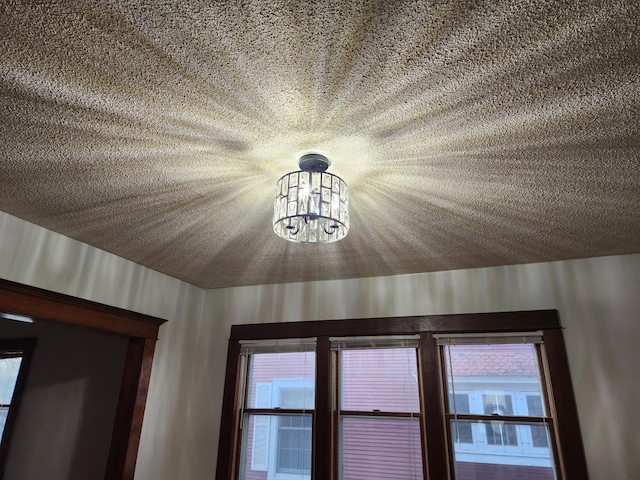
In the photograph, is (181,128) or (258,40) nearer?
(258,40)

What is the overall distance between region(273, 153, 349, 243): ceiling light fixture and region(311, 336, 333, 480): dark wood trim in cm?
174

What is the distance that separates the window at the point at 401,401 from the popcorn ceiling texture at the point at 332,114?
0.87 metres

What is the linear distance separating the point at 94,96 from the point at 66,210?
1120mm

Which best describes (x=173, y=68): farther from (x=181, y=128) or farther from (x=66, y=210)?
(x=66, y=210)

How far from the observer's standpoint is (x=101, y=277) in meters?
2.88

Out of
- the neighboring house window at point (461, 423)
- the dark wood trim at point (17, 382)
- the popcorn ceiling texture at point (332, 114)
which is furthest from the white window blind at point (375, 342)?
the dark wood trim at point (17, 382)

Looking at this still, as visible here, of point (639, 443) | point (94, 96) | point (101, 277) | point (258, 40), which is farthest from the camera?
→ point (101, 277)

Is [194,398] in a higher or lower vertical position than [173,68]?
lower

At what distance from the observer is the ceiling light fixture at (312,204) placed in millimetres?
1592

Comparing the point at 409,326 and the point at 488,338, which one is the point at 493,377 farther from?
the point at 409,326

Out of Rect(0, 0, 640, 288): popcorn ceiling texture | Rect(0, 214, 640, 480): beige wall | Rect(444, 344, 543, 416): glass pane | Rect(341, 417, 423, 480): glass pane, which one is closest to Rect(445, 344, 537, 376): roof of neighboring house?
Rect(444, 344, 543, 416): glass pane

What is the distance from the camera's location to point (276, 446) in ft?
10.6

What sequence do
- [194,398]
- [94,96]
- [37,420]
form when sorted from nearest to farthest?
1. [94,96]
2. [194,398]
3. [37,420]

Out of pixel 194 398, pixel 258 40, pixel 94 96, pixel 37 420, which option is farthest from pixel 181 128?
pixel 37 420
